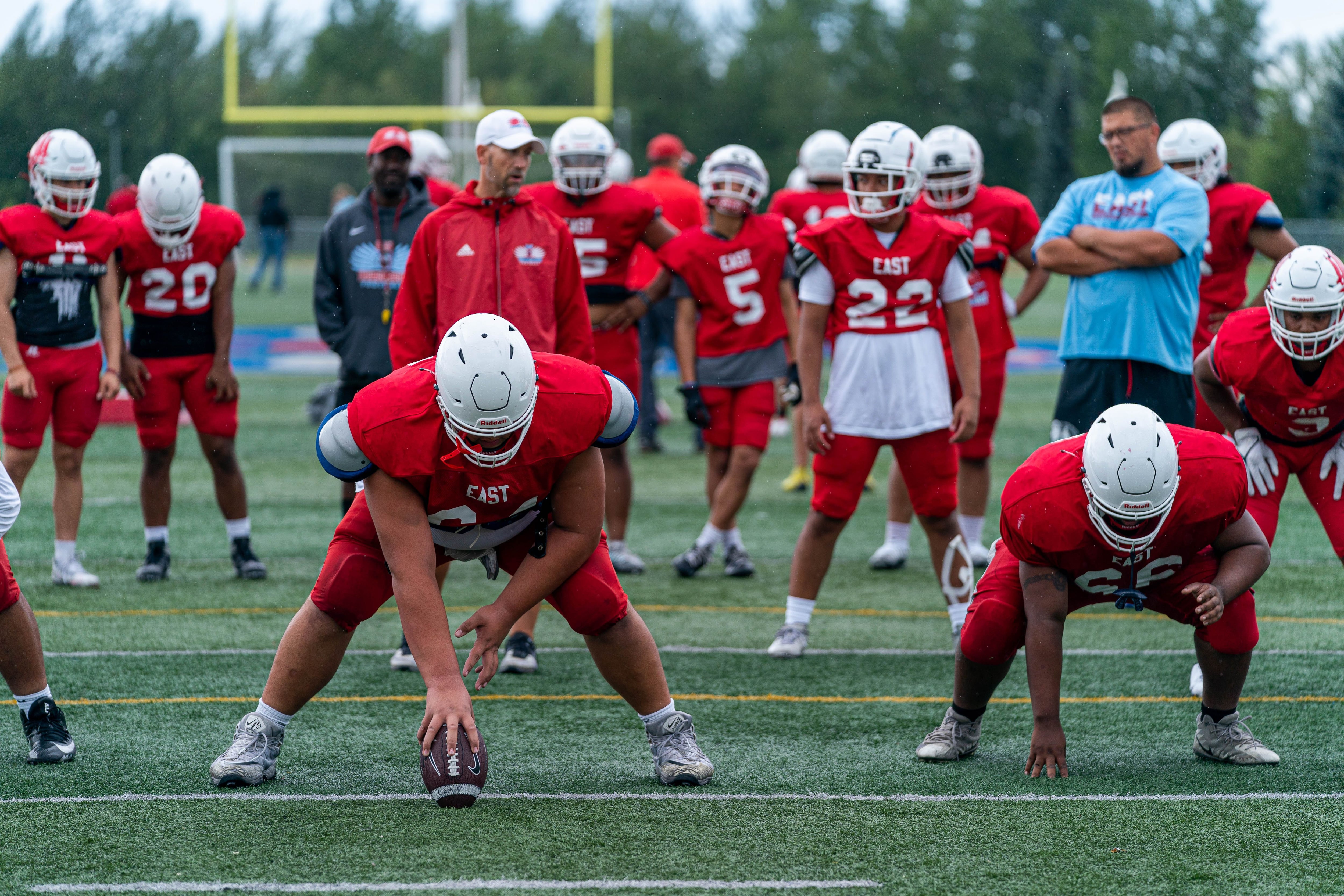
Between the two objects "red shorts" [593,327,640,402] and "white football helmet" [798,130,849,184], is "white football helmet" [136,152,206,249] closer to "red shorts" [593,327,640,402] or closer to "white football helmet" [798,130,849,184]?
"red shorts" [593,327,640,402]

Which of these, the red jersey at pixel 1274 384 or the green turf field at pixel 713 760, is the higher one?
the red jersey at pixel 1274 384

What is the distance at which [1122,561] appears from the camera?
12.8 feet

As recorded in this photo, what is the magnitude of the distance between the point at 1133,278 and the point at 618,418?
251cm

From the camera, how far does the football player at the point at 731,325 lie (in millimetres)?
6883

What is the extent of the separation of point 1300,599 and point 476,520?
160 inches

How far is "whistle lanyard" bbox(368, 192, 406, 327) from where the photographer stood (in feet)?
19.7

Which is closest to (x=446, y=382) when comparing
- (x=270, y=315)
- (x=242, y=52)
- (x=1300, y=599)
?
A: (x=1300, y=599)

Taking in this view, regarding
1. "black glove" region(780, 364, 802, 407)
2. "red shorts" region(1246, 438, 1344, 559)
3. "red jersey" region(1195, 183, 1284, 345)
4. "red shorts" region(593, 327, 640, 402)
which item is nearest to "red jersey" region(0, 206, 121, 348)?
"red shorts" region(593, 327, 640, 402)

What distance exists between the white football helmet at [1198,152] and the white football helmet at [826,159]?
7.45ft

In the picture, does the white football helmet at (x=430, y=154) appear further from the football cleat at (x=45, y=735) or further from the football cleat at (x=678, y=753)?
the football cleat at (x=678, y=753)

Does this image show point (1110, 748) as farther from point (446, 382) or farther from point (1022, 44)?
point (1022, 44)

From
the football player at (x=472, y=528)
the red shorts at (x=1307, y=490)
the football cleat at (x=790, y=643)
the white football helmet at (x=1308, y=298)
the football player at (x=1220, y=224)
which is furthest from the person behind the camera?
the football player at (x=1220, y=224)

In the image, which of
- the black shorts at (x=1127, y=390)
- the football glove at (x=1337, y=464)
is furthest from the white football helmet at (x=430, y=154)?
the football glove at (x=1337, y=464)

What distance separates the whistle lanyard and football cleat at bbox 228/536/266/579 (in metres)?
1.48
